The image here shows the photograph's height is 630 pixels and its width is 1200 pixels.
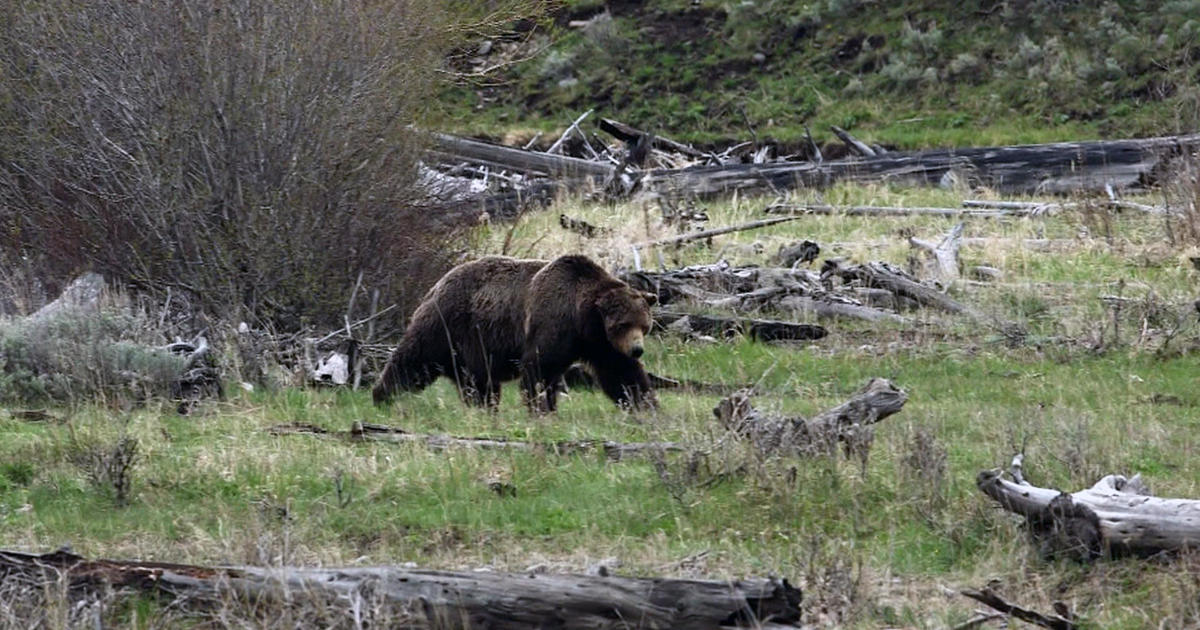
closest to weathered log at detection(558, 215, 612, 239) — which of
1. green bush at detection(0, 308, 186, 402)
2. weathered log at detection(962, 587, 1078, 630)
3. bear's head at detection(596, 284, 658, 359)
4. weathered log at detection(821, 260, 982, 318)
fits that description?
weathered log at detection(821, 260, 982, 318)

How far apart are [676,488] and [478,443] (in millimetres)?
1585

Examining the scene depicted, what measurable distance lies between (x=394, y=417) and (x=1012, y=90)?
24767 millimetres

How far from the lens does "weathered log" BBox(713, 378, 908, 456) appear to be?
845 centimetres

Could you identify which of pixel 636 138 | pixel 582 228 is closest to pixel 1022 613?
pixel 582 228

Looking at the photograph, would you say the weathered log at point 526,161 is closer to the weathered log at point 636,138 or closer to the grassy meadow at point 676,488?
the weathered log at point 636,138

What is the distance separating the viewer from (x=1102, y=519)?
6715 millimetres

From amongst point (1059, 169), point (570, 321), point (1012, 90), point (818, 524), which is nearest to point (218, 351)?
point (570, 321)

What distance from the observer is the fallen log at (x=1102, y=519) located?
6598 millimetres

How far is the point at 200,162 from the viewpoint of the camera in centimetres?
1366

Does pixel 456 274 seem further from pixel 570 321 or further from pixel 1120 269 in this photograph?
pixel 1120 269

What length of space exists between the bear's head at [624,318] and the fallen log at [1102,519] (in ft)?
13.9

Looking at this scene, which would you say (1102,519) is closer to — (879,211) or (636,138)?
(879,211)

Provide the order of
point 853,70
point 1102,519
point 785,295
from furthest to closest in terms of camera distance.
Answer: point 853,70
point 785,295
point 1102,519

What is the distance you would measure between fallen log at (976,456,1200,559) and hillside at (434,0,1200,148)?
2208 cm
